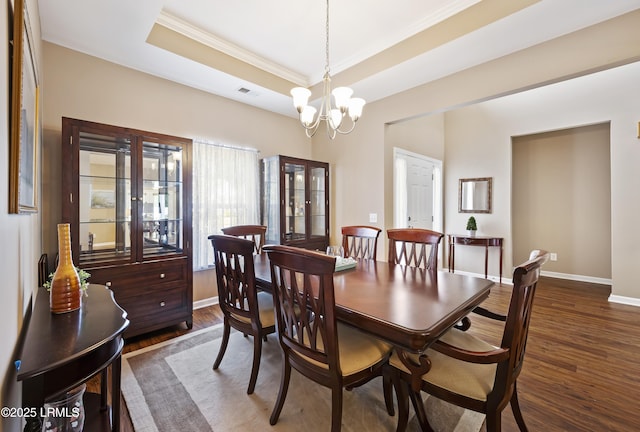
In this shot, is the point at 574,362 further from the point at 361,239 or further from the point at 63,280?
the point at 63,280

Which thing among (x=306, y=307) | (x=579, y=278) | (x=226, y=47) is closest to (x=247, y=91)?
(x=226, y=47)

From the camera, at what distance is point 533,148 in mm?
5172

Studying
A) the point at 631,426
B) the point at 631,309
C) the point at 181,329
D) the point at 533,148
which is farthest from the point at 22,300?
the point at 533,148

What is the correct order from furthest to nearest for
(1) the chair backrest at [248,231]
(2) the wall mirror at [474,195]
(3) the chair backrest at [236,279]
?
(2) the wall mirror at [474,195]
(1) the chair backrest at [248,231]
(3) the chair backrest at [236,279]

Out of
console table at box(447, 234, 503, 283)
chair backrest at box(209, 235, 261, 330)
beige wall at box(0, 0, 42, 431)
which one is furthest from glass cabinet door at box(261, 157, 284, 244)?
console table at box(447, 234, 503, 283)

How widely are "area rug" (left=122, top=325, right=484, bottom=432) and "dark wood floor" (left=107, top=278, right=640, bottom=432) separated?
209mm

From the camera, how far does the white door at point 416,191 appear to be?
4.54 m

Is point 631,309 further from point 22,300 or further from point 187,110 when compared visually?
point 187,110

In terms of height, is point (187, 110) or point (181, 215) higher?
point (187, 110)

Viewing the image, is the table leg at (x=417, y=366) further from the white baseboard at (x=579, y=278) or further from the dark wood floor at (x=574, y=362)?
the white baseboard at (x=579, y=278)

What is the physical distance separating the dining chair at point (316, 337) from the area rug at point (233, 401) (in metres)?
0.21

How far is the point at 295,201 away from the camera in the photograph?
409 centimetres

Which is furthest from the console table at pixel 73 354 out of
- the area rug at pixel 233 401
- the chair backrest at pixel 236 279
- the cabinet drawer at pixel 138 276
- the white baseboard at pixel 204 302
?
the white baseboard at pixel 204 302

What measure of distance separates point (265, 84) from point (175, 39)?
1.02 meters
